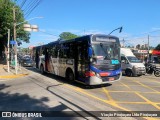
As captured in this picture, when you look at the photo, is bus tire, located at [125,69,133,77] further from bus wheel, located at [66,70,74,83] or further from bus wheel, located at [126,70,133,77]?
bus wheel, located at [66,70,74,83]

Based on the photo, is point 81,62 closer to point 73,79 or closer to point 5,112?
point 73,79

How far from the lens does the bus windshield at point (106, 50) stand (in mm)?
13531

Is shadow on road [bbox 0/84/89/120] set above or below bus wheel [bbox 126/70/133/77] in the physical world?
below

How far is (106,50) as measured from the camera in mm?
13938

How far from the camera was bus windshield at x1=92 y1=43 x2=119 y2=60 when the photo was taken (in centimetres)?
1353

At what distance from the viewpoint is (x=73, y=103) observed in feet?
32.8

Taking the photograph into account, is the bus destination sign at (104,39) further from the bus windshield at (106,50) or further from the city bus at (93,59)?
the bus windshield at (106,50)

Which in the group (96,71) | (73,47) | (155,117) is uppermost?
(73,47)

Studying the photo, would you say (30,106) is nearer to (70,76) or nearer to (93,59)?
(93,59)

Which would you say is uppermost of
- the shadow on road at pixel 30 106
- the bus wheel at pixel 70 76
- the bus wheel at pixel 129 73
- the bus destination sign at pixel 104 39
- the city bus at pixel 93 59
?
the bus destination sign at pixel 104 39

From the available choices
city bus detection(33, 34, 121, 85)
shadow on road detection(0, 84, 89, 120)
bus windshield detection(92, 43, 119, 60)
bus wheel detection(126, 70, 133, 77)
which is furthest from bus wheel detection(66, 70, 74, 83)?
bus wheel detection(126, 70, 133, 77)

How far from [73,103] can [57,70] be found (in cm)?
900

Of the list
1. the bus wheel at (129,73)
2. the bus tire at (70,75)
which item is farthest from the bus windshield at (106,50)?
the bus wheel at (129,73)

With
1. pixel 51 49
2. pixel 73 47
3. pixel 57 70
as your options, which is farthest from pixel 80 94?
pixel 51 49
